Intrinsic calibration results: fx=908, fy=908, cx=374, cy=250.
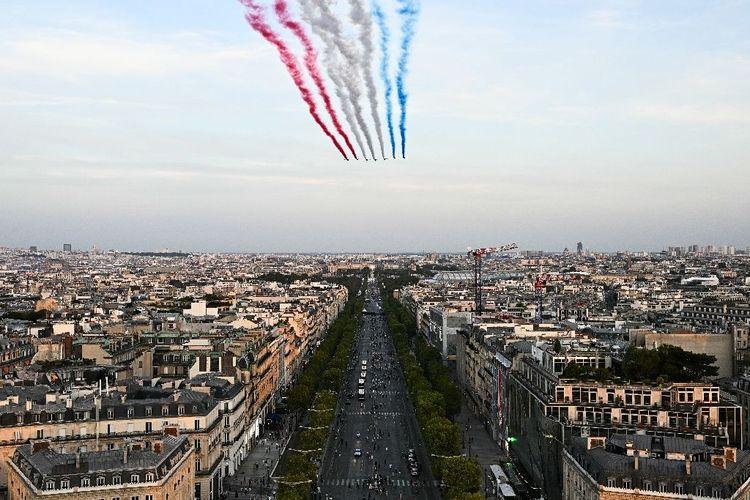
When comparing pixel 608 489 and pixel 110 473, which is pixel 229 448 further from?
pixel 608 489

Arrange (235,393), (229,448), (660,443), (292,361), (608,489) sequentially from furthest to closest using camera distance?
(292,361)
(235,393)
(229,448)
(660,443)
(608,489)

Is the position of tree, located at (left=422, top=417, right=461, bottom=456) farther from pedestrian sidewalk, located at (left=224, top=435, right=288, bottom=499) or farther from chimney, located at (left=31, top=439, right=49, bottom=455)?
chimney, located at (left=31, top=439, right=49, bottom=455)

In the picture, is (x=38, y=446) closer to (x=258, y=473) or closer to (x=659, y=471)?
(x=258, y=473)

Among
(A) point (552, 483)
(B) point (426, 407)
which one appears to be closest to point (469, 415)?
(B) point (426, 407)

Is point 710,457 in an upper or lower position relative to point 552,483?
upper

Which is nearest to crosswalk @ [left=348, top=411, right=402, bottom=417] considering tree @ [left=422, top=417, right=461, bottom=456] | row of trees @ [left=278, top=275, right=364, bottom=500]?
row of trees @ [left=278, top=275, right=364, bottom=500]

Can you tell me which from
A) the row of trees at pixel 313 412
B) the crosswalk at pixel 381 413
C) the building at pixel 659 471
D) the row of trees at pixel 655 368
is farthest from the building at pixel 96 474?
the crosswalk at pixel 381 413

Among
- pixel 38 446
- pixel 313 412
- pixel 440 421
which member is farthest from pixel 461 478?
pixel 313 412
